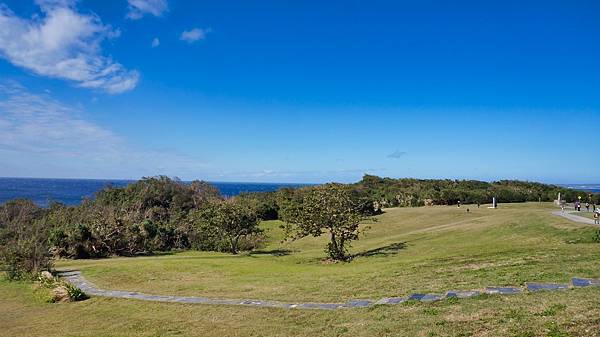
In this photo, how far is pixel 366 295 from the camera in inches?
589

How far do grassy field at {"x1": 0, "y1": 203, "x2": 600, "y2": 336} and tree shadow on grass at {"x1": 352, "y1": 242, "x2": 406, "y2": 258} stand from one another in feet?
1.31

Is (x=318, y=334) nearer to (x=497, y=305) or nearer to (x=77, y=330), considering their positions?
(x=497, y=305)

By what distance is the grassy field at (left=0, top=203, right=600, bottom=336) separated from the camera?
10102 millimetres

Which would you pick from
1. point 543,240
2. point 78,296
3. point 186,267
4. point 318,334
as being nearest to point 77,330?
point 78,296

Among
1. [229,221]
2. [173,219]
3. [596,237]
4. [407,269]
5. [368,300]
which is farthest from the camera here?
[173,219]

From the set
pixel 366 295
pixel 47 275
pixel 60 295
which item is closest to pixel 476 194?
pixel 366 295

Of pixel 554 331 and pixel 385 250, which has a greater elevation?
pixel 554 331

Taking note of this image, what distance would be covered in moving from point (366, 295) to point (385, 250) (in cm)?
1624

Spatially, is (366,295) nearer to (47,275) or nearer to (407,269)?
(407,269)

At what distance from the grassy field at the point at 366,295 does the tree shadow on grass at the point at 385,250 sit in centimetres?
40

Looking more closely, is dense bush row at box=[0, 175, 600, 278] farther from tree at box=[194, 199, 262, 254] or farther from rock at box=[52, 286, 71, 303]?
rock at box=[52, 286, 71, 303]

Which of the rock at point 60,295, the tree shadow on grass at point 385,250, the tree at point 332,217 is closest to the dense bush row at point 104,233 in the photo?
the rock at point 60,295

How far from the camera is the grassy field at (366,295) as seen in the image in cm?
1010

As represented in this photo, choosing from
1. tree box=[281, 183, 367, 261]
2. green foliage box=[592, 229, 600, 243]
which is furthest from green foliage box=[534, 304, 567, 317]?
tree box=[281, 183, 367, 261]
